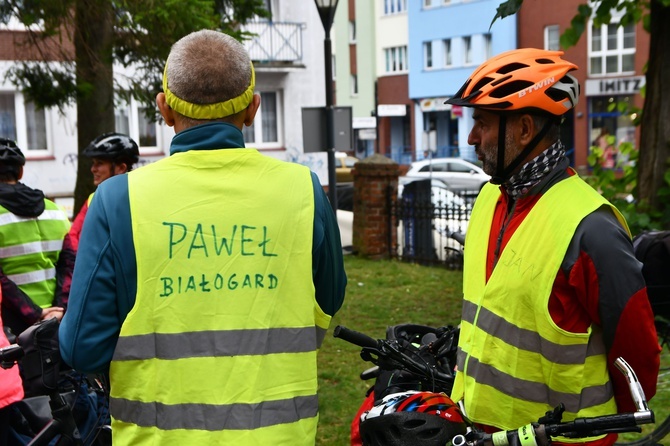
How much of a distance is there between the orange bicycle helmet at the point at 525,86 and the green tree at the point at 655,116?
16.3 ft

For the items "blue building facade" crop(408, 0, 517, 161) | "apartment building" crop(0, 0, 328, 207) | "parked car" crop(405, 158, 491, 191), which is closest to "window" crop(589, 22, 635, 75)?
"blue building facade" crop(408, 0, 517, 161)

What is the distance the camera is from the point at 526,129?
300 centimetres

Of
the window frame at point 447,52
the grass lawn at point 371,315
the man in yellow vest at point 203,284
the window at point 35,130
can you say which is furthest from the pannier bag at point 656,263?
the window frame at point 447,52

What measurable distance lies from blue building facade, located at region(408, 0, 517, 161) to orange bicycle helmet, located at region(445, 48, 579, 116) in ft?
140

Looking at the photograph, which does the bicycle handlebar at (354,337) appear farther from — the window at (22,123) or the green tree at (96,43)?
the window at (22,123)

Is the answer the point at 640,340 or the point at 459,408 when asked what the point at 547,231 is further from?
the point at 459,408

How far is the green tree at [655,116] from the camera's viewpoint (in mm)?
7695

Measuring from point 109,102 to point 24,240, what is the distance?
721cm

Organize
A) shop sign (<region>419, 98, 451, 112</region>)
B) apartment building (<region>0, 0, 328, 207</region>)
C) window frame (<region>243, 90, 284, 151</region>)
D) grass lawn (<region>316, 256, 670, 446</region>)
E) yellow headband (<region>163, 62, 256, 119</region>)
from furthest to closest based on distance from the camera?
shop sign (<region>419, 98, 451, 112</region>) → window frame (<region>243, 90, 284, 151</region>) → apartment building (<region>0, 0, 328, 207</region>) → grass lawn (<region>316, 256, 670, 446</region>) → yellow headband (<region>163, 62, 256, 119</region>)

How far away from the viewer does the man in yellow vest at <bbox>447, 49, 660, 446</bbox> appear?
2.71 meters

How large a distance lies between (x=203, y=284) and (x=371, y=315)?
8.33 metres

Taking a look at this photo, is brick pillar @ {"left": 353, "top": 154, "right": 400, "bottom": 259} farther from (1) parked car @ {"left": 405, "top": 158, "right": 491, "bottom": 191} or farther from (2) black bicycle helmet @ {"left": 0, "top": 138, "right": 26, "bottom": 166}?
(1) parked car @ {"left": 405, "top": 158, "right": 491, "bottom": 191}

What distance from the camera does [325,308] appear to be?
268cm

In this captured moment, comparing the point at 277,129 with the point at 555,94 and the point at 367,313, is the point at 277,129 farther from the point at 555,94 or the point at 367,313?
the point at 555,94
